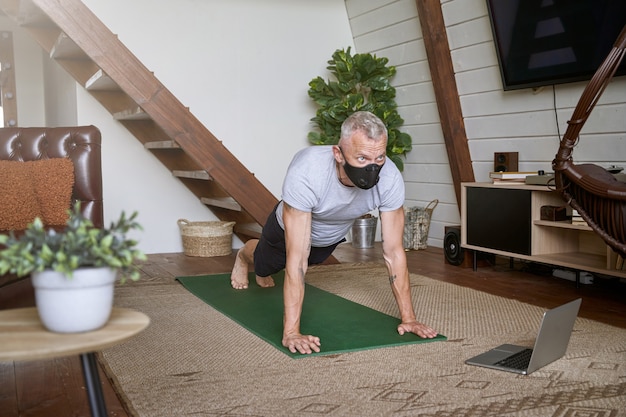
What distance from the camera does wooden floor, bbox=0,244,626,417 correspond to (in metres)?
2.18

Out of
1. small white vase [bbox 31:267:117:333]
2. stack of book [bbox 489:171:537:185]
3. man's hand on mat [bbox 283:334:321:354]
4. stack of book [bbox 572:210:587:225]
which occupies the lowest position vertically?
man's hand on mat [bbox 283:334:321:354]

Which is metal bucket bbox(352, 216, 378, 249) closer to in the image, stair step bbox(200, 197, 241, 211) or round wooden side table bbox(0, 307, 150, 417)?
stair step bbox(200, 197, 241, 211)

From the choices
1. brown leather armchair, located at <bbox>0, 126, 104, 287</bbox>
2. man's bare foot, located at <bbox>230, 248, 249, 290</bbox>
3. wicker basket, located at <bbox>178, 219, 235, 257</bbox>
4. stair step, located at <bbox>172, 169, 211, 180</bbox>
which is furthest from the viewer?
wicker basket, located at <bbox>178, 219, 235, 257</bbox>

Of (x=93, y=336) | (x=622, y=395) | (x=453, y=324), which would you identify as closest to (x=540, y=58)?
(x=453, y=324)

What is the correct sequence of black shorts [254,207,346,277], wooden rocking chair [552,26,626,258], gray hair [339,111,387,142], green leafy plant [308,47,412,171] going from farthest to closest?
green leafy plant [308,47,412,171], black shorts [254,207,346,277], wooden rocking chair [552,26,626,258], gray hair [339,111,387,142]

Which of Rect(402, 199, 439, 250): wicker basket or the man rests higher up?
the man

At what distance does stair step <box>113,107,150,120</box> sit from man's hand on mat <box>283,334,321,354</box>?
210cm

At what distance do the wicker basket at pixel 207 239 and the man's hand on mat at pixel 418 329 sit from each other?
8.20ft

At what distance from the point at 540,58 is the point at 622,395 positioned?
244cm

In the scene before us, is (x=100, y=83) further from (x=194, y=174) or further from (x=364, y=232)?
(x=364, y=232)

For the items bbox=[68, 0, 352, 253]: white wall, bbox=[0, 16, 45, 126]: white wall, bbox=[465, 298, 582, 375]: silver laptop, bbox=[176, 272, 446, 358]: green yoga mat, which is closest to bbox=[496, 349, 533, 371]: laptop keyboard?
bbox=[465, 298, 582, 375]: silver laptop

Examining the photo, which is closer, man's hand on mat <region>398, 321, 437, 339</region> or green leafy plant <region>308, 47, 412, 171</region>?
man's hand on mat <region>398, 321, 437, 339</region>

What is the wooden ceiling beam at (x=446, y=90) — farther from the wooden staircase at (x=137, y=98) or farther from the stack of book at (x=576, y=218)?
the wooden staircase at (x=137, y=98)

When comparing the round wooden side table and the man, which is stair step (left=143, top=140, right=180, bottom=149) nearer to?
the man
